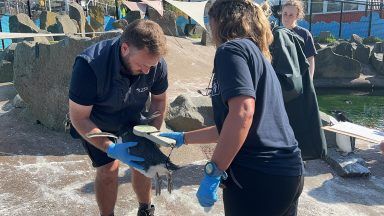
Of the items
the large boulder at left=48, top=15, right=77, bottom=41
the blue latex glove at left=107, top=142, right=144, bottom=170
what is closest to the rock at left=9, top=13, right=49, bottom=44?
the large boulder at left=48, top=15, right=77, bottom=41

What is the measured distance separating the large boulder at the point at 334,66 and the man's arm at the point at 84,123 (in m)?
8.93

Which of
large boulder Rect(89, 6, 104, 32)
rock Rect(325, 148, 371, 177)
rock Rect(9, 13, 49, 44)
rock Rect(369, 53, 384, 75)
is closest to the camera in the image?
rock Rect(325, 148, 371, 177)

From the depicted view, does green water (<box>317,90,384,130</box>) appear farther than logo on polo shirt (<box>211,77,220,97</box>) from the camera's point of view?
Yes

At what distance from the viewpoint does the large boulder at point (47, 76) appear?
16.0ft

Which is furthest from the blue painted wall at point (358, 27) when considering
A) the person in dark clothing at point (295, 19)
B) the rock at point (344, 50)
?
the person in dark clothing at point (295, 19)

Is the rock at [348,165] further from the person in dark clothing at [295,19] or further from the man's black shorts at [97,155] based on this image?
the man's black shorts at [97,155]

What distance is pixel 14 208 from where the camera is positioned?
10.7 ft

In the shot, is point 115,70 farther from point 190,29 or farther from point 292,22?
point 190,29

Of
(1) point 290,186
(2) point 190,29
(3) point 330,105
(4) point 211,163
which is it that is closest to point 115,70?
(4) point 211,163

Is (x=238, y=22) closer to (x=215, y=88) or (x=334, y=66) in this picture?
(x=215, y=88)

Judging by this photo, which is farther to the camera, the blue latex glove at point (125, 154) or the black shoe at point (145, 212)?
the black shoe at point (145, 212)

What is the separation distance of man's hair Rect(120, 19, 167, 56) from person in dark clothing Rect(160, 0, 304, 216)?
0.54 m

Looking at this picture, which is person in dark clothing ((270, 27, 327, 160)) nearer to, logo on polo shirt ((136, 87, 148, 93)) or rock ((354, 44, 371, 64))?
logo on polo shirt ((136, 87, 148, 93))

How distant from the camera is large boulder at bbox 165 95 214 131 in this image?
4723mm
